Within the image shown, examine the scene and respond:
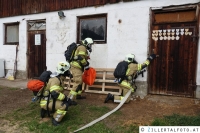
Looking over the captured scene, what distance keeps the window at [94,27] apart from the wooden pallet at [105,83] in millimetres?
1181

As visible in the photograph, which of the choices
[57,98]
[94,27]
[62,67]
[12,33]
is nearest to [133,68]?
[62,67]

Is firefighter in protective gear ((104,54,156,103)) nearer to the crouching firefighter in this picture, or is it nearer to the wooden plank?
the wooden plank

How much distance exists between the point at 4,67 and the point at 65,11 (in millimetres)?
4844

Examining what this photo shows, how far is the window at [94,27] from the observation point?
7.46 meters

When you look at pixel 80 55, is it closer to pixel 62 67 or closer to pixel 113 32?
pixel 62 67

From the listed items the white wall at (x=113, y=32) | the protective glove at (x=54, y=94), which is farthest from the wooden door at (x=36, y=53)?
the protective glove at (x=54, y=94)

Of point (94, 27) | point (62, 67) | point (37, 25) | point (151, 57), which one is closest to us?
point (62, 67)

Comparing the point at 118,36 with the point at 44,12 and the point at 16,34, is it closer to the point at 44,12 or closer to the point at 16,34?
the point at 44,12

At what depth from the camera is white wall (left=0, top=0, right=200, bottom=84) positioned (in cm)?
649

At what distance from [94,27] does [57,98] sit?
3.94 metres

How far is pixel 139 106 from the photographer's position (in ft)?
18.9

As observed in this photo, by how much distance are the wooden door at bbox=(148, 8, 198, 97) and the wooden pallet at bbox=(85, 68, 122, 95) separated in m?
1.22

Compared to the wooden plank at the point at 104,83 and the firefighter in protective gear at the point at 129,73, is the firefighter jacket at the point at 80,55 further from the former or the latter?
the firefighter in protective gear at the point at 129,73

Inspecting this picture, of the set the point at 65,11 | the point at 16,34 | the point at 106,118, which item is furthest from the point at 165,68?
the point at 16,34
